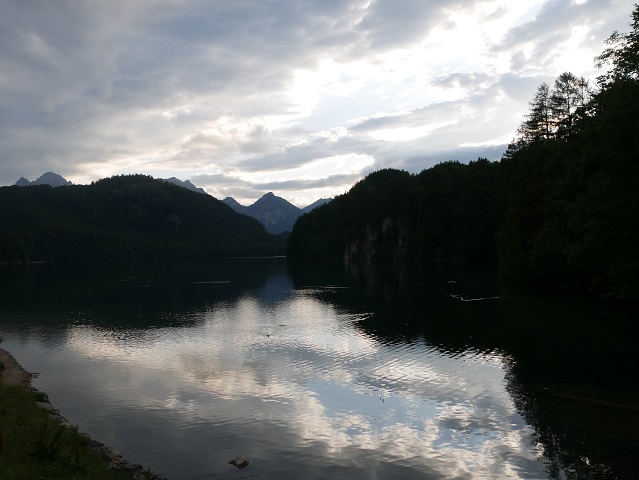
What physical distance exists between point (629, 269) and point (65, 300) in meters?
71.2

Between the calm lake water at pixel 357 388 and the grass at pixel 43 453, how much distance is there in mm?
1907

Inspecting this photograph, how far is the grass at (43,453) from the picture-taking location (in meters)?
14.1

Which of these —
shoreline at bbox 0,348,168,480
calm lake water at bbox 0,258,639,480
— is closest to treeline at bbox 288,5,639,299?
calm lake water at bbox 0,258,639,480

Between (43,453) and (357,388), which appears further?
(357,388)

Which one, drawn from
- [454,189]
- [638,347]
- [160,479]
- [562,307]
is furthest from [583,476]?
[454,189]

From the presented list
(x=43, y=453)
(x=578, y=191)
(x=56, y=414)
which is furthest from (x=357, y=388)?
(x=578, y=191)

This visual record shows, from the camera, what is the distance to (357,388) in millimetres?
28359

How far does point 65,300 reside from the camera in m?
77.0

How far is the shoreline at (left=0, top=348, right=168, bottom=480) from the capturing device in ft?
55.8

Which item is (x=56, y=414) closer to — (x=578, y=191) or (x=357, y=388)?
(x=357, y=388)

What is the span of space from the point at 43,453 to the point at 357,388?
650 inches

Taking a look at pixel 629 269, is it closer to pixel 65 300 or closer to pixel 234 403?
pixel 234 403

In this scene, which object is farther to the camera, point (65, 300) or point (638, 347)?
point (65, 300)

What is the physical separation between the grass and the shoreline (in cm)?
15
